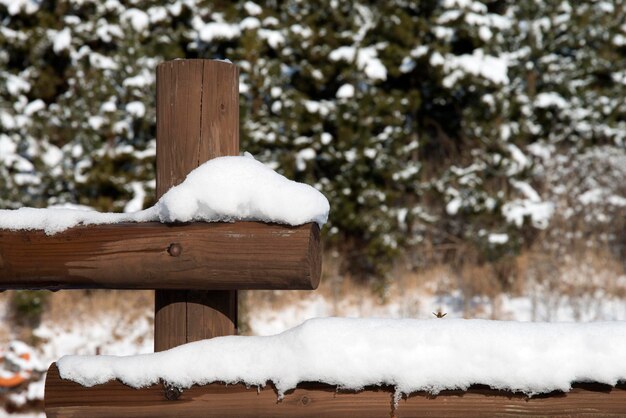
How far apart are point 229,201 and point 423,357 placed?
58cm

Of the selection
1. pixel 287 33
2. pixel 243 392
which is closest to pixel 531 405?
pixel 243 392

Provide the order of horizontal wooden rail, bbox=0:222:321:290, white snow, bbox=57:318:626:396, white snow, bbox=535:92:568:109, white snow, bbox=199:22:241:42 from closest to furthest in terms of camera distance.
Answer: white snow, bbox=57:318:626:396 < horizontal wooden rail, bbox=0:222:321:290 < white snow, bbox=199:22:241:42 < white snow, bbox=535:92:568:109

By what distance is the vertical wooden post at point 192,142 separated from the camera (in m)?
1.86

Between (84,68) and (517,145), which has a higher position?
(84,68)

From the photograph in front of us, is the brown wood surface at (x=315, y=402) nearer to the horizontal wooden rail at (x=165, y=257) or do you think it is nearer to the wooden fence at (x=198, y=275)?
the wooden fence at (x=198, y=275)

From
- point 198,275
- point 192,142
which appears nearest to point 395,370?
point 198,275

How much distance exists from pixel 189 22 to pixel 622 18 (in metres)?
4.68

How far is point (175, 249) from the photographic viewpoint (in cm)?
171

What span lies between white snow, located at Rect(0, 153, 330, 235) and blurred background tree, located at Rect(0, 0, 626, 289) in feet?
16.5

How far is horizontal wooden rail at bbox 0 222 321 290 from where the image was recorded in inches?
65.2

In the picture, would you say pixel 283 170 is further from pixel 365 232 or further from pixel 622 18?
pixel 622 18

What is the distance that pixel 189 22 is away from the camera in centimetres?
715

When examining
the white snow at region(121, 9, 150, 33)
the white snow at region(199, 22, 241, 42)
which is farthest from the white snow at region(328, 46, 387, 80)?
the white snow at region(121, 9, 150, 33)

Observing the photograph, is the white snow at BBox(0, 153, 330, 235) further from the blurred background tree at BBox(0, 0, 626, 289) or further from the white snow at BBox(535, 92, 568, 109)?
the white snow at BBox(535, 92, 568, 109)
